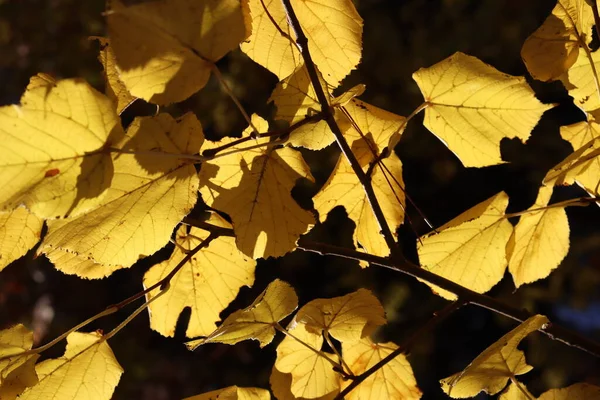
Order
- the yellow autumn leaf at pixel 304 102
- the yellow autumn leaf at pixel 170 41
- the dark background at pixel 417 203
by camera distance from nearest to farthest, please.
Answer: the yellow autumn leaf at pixel 170 41 < the yellow autumn leaf at pixel 304 102 < the dark background at pixel 417 203

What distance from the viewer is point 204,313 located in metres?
0.74

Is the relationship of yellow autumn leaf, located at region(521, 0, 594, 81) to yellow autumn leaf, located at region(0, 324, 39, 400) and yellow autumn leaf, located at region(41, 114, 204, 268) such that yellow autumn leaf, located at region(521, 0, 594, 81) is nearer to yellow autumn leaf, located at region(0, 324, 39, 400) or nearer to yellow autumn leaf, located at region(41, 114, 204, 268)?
yellow autumn leaf, located at region(41, 114, 204, 268)

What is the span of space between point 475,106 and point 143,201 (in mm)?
347

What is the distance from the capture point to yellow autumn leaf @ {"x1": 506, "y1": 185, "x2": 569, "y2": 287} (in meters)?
0.71

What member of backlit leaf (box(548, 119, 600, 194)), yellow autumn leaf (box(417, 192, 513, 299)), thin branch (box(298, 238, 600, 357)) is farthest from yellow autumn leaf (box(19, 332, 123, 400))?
backlit leaf (box(548, 119, 600, 194))

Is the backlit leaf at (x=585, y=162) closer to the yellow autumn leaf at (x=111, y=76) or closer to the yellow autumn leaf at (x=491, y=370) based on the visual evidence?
the yellow autumn leaf at (x=491, y=370)

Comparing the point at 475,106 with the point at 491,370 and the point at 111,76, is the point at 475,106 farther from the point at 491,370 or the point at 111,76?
the point at 111,76

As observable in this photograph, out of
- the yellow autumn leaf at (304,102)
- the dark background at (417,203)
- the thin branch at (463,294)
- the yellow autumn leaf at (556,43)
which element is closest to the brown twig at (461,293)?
the thin branch at (463,294)

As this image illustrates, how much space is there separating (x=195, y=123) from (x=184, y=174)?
45 millimetres

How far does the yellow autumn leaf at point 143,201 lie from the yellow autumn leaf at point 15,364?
14 centimetres

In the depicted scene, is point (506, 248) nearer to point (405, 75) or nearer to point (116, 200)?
point (116, 200)

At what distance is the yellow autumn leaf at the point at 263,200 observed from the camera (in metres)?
0.56

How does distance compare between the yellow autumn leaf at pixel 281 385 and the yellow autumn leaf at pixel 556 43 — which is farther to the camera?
the yellow autumn leaf at pixel 281 385

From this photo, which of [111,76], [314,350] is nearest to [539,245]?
[314,350]
